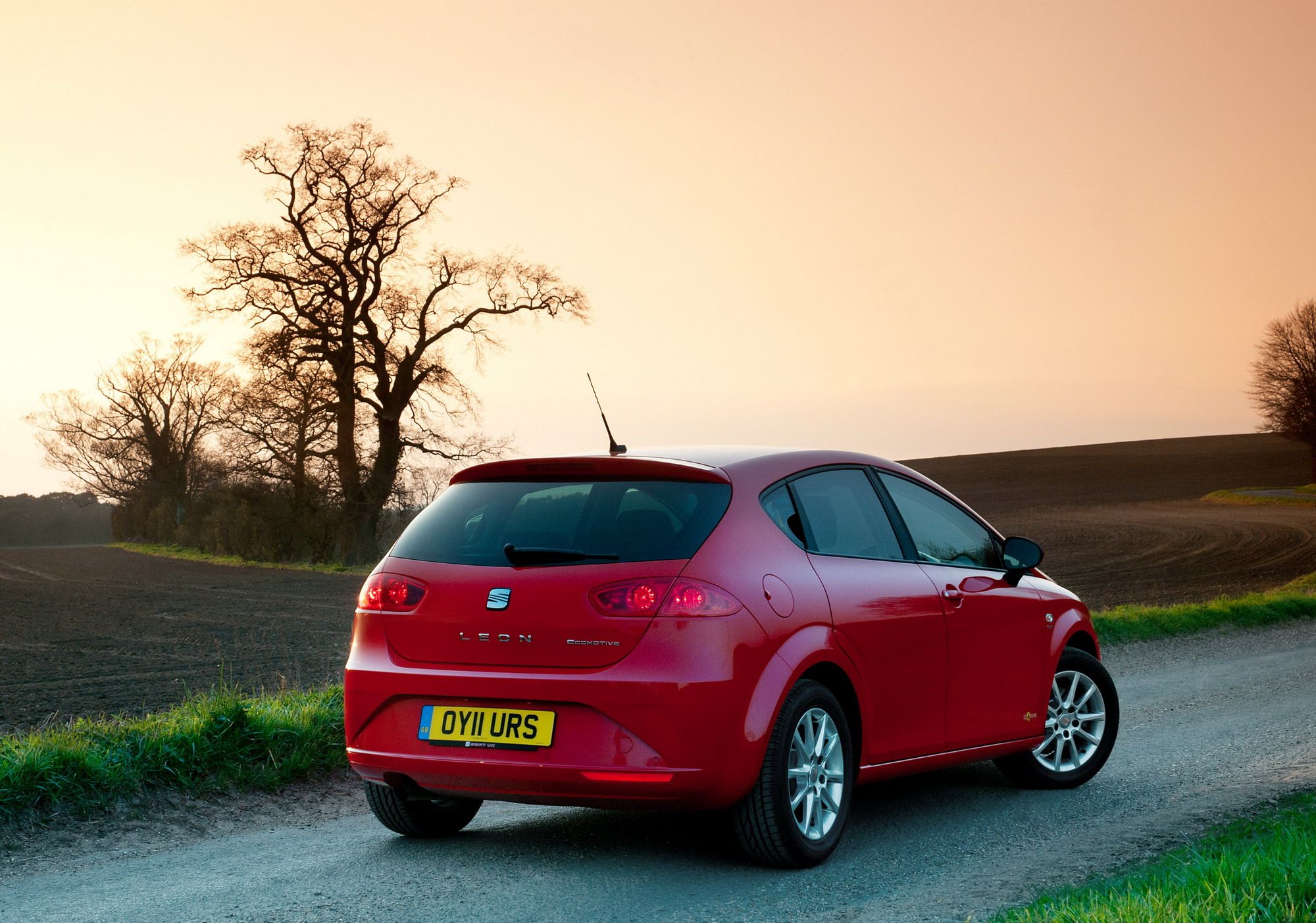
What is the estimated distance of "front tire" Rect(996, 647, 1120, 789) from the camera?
6.95 m

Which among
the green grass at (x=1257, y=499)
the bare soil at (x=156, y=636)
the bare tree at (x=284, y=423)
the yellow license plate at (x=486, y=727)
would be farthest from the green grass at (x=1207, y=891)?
the green grass at (x=1257, y=499)

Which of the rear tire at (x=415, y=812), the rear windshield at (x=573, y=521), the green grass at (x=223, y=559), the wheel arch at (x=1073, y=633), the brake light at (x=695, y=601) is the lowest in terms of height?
the rear tire at (x=415, y=812)

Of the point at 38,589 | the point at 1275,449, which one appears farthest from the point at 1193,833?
the point at 1275,449

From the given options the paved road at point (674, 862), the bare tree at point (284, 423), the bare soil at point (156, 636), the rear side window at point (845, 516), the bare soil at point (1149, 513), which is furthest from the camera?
the bare tree at point (284, 423)

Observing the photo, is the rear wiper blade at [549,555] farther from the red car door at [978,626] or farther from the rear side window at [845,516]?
the red car door at [978,626]

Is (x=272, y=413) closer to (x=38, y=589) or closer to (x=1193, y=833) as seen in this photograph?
(x=38, y=589)

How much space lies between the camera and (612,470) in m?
5.43

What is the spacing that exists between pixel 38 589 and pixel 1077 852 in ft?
114

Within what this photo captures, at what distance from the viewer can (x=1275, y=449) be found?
91188 mm

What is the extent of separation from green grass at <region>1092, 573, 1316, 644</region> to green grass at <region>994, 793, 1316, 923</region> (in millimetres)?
9478

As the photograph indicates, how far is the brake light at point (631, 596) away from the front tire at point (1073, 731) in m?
2.85

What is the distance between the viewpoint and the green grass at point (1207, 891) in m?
3.84

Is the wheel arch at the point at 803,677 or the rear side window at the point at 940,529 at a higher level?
the rear side window at the point at 940,529

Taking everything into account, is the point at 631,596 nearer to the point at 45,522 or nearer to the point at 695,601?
the point at 695,601
